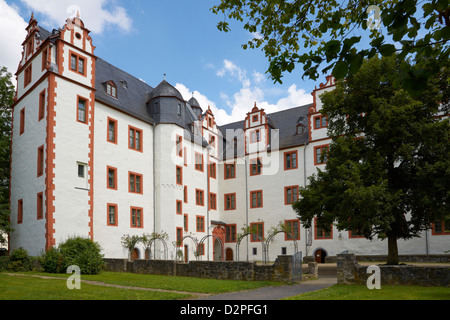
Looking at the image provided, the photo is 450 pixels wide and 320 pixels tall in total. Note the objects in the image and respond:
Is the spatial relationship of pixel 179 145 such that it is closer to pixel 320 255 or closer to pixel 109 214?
pixel 109 214

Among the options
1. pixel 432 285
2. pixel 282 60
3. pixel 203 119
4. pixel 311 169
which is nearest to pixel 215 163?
pixel 203 119

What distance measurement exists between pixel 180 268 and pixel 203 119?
70.1 ft

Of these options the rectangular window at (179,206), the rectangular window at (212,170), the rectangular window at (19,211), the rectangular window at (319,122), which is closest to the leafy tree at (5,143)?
the rectangular window at (19,211)

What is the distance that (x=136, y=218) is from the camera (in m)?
31.7

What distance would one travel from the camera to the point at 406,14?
531 cm

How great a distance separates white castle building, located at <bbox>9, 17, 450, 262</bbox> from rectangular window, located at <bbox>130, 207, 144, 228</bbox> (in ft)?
0.24

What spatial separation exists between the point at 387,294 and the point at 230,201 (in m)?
30.0

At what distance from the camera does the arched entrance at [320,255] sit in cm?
3591

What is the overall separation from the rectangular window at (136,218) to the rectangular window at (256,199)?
12.6 m

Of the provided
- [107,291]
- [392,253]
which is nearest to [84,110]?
[107,291]

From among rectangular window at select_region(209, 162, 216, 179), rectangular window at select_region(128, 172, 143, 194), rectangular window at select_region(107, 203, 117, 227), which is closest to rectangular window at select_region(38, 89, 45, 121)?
rectangular window at select_region(107, 203, 117, 227)

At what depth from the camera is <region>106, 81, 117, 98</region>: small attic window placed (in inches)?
1259

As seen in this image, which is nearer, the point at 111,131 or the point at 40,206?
the point at 40,206
